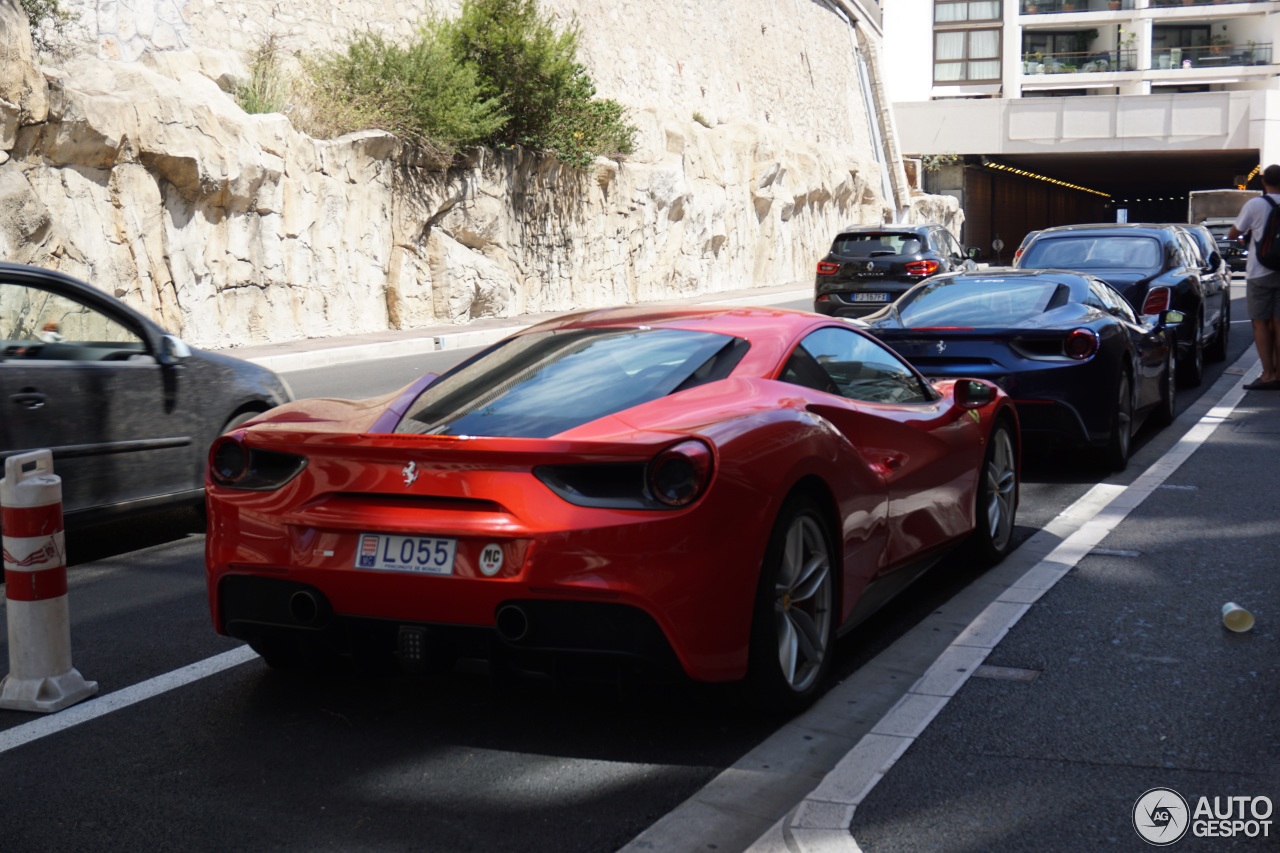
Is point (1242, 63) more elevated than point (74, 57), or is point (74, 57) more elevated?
point (1242, 63)

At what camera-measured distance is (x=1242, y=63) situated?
73.9 metres

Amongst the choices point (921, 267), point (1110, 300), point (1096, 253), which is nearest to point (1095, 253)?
point (1096, 253)

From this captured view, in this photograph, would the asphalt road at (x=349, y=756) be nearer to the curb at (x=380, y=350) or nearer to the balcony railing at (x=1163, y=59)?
the curb at (x=380, y=350)

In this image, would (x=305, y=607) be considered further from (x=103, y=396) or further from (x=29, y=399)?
(x=103, y=396)

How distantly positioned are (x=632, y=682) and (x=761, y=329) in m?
1.61

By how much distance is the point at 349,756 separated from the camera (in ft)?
13.5

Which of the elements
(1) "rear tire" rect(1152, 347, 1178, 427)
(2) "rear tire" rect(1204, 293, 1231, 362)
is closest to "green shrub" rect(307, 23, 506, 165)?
(2) "rear tire" rect(1204, 293, 1231, 362)

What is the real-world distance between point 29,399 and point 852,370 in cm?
391

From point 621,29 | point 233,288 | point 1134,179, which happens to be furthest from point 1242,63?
point 233,288

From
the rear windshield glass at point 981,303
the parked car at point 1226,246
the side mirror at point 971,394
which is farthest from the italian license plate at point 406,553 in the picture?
the parked car at point 1226,246

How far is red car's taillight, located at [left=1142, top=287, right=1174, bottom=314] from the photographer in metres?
13.2

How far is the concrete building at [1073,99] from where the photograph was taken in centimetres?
5831

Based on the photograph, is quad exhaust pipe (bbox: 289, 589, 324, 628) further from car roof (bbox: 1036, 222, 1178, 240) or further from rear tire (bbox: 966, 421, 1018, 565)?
car roof (bbox: 1036, 222, 1178, 240)

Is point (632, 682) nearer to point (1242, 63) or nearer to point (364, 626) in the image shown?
point (364, 626)
